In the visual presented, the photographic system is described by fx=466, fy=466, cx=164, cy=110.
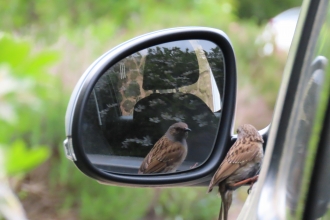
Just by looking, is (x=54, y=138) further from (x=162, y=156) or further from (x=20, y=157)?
(x=162, y=156)

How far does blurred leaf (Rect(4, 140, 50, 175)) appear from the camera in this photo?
4613 millimetres

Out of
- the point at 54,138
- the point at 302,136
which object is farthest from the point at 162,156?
the point at 54,138

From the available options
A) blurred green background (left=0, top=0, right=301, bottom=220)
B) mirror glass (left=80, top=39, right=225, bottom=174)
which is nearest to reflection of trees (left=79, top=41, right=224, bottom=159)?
mirror glass (left=80, top=39, right=225, bottom=174)

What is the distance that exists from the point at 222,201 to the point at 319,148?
0.64 metres

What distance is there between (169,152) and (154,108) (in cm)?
15

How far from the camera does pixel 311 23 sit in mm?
1064

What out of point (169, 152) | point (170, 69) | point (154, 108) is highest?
point (170, 69)

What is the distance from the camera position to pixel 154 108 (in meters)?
1.55

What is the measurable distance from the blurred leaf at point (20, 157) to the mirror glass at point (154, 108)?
319cm

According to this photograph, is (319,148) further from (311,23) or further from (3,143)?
(3,143)

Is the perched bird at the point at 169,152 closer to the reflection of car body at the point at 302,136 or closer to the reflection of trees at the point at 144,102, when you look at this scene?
the reflection of trees at the point at 144,102

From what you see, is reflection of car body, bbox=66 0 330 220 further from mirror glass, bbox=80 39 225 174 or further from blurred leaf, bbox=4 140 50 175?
blurred leaf, bbox=4 140 50 175

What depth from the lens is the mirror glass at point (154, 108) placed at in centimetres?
155

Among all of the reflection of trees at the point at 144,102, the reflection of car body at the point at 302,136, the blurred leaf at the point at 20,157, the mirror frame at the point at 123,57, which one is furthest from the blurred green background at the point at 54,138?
the reflection of car body at the point at 302,136
